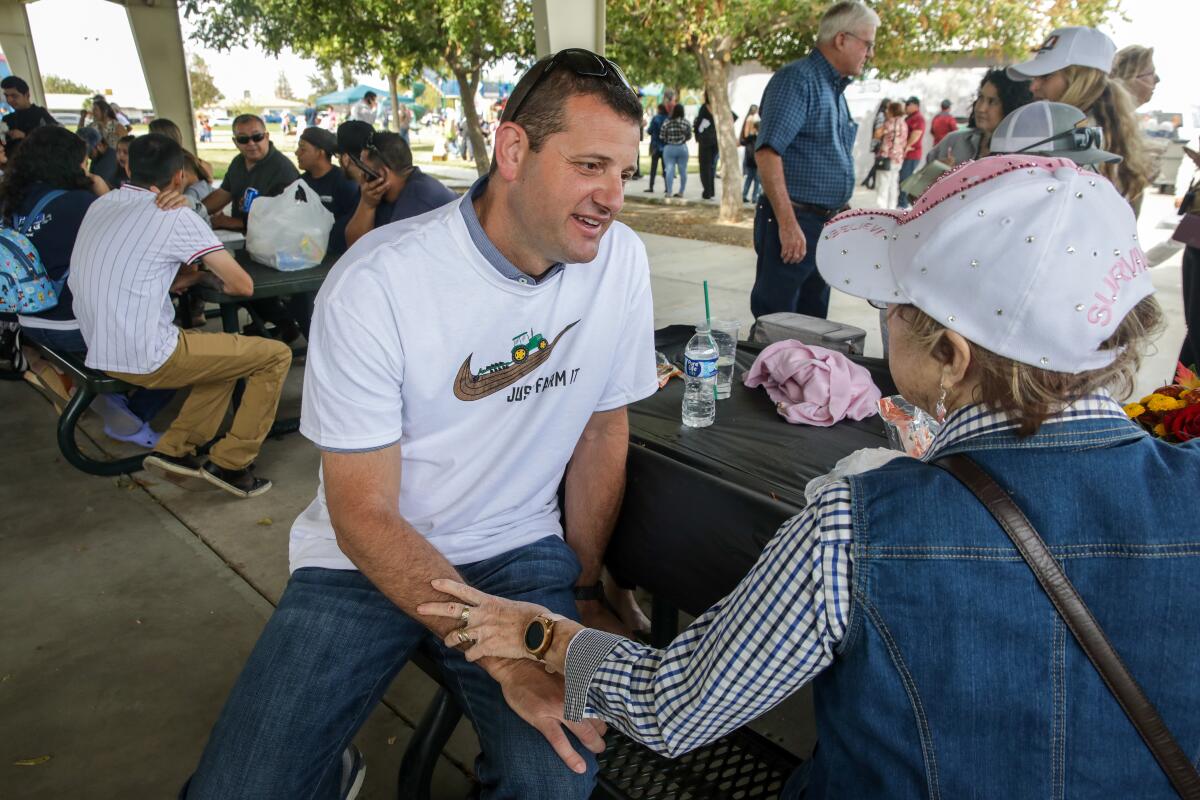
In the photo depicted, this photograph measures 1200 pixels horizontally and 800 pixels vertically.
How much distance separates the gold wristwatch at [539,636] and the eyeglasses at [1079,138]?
7.92ft

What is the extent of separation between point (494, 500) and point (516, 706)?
1.60ft

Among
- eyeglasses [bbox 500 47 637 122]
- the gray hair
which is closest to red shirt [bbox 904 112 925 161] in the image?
the gray hair

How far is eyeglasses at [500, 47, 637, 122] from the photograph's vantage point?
61.3 inches

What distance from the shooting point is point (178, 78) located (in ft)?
43.1

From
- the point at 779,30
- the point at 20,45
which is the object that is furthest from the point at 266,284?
the point at 20,45

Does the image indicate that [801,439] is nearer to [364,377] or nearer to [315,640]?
[364,377]

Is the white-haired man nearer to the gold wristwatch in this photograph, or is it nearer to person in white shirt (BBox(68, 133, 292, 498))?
person in white shirt (BBox(68, 133, 292, 498))

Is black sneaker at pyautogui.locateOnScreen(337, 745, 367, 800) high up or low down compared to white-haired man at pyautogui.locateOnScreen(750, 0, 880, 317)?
down

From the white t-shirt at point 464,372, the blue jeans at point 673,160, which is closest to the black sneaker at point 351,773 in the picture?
the white t-shirt at point 464,372

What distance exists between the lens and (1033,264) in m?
0.83

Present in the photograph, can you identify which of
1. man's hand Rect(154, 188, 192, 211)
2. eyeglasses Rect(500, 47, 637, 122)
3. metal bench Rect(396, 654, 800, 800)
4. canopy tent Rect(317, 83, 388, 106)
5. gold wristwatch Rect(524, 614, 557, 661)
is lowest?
metal bench Rect(396, 654, 800, 800)

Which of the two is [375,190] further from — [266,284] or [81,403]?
[81,403]

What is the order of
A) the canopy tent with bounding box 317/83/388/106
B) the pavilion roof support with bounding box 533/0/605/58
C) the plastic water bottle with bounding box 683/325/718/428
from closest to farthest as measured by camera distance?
the plastic water bottle with bounding box 683/325/718/428 → the pavilion roof support with bounding box 533/0/605/58 → the canopy tent with bounding box 317/83/388/106

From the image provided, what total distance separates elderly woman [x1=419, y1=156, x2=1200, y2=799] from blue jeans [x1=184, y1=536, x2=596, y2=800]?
2.01 feet
